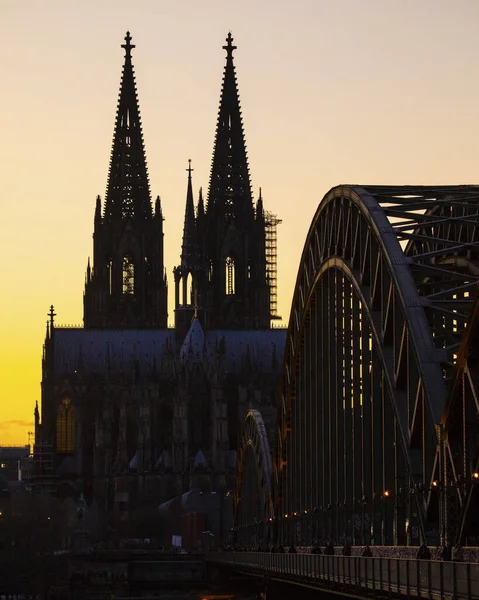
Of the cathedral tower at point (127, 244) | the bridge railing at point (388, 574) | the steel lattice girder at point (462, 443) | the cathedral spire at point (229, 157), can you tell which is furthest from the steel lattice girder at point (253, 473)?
the cathedral spire at point (229, 157)

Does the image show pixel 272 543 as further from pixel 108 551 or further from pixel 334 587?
pixel 108 551

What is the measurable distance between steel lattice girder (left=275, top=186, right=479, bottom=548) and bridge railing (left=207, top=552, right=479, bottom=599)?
9.29ft

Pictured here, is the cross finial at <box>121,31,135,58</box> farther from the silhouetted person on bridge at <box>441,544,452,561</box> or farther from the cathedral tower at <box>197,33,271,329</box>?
the silhouetted person on bridge at <box>441,544,452,561</box>

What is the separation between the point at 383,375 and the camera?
50.2 metres

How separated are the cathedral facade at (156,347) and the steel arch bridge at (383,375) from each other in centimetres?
8178

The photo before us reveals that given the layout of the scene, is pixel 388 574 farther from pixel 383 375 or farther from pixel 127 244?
pixel 127 244

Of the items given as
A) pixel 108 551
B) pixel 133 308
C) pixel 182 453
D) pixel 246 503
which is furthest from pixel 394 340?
pixel 133 308

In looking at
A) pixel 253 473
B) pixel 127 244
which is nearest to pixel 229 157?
pixel 127 244

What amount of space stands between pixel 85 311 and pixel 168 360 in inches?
562

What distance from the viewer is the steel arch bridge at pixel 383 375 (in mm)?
40500

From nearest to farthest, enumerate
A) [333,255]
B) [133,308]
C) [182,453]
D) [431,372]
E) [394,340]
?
[431,372] < [394,340] < [333,255] < [182,453] < [133,308]

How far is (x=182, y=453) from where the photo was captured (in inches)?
6265

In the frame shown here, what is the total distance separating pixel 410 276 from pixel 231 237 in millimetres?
124467

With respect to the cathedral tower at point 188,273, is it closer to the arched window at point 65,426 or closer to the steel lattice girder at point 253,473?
the arched window at point 65,426
